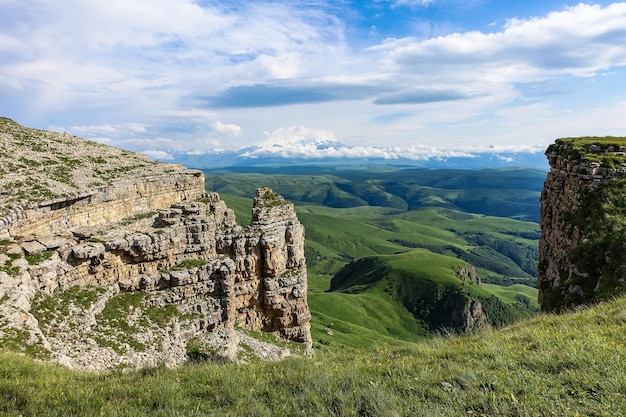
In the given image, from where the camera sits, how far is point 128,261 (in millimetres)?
33969

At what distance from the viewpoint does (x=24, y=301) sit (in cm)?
2322

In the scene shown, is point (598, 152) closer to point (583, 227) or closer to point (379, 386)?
point (583, 227)

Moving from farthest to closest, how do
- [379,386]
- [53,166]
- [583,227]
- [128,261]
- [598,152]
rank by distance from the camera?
[53,166], [128,261], [598,152], [583,227], [379,386]

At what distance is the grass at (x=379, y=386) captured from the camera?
10539 mm

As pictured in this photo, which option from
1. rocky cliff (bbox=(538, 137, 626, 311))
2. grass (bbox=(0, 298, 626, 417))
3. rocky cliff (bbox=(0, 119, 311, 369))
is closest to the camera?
grass (bbox=(0, 298, 626, 417))

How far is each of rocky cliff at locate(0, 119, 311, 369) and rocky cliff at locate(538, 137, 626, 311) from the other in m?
27.9

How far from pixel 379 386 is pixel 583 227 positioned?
25253mm

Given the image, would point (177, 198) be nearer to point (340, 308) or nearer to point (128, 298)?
point (128, 298)

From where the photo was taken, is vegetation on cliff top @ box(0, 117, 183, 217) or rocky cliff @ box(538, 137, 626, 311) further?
vegetation on cliff top @ box(0, 117, 183, 217)

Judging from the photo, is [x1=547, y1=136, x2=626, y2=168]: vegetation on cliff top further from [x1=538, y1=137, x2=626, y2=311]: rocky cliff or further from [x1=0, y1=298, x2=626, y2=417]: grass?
[x1=0, y1=298, x2=626, y2=417]: grass

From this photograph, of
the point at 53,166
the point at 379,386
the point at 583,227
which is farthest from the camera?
the point at 53,166

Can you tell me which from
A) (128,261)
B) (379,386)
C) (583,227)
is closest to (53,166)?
(128,261)

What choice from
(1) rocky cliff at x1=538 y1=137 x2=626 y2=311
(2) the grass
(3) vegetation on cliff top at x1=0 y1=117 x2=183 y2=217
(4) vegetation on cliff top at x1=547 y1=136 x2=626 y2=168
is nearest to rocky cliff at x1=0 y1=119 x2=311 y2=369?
(3) vegetation on cliff top at x1=0 y1=117 x2=183 y2=217

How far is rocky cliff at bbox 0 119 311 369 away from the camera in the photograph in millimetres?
25625
